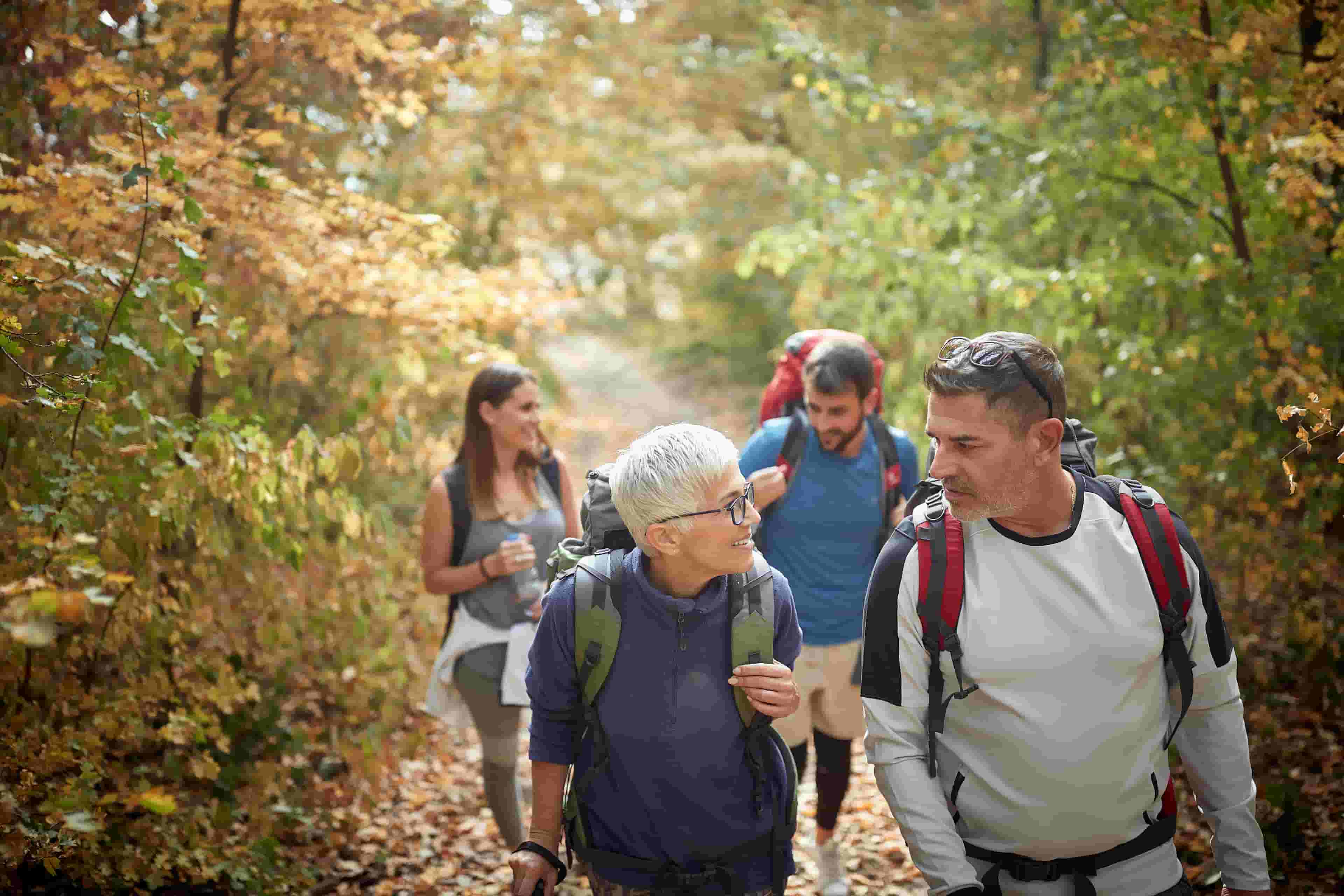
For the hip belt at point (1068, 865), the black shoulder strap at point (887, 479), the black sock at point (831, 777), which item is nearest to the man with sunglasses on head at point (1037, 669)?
the hip belt at point (1068, 865)

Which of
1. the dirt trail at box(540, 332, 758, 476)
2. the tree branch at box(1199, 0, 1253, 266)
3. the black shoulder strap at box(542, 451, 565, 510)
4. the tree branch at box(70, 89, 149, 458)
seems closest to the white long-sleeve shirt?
the black shoulder strap at box(542, 451, 565, 510)

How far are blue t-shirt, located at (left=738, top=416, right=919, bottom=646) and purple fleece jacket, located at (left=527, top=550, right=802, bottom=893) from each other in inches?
66.8

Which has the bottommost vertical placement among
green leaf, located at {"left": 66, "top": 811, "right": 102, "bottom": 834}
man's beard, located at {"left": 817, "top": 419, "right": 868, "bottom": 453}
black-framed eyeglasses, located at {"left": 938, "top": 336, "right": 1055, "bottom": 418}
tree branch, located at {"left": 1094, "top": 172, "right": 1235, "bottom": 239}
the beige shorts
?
the beige shorts

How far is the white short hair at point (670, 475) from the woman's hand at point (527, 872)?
80cm

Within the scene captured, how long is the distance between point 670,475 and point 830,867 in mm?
2819

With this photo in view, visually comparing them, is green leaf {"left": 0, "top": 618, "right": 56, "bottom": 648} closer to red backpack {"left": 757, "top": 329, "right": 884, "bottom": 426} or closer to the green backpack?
the green backpack

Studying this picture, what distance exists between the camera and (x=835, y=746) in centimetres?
465

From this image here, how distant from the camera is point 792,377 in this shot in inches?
183

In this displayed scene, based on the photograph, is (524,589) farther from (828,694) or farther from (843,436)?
(843,436)

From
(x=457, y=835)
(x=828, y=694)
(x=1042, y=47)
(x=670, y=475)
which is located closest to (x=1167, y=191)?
(x=1042, y=47)

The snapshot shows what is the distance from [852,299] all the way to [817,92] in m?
1.50

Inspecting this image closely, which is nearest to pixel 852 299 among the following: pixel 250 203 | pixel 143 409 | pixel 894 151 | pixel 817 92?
pixel 817 92

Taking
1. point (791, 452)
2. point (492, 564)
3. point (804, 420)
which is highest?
point (804, 420)

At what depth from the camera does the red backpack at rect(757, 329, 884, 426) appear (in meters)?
4.57
